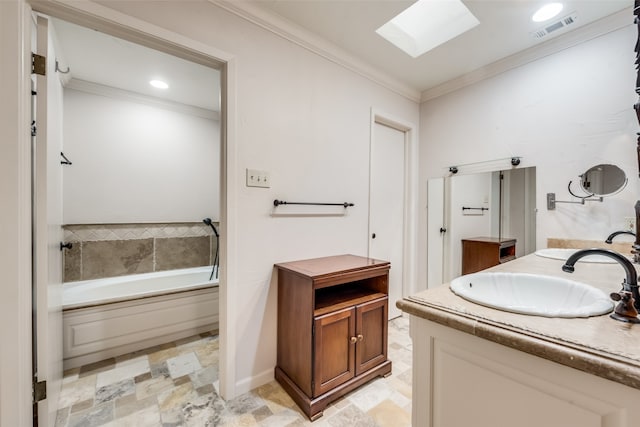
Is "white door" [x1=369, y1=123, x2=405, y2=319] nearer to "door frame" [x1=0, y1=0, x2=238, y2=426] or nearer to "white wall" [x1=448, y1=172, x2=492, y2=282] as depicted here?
"white wall" [x1=448, y1=172, x2=492, y2=282]

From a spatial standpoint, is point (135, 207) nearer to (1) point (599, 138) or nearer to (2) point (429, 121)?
(2) point (429, 121)

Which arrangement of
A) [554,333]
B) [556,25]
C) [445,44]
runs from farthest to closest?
[445,44], [556,25], [554,333]

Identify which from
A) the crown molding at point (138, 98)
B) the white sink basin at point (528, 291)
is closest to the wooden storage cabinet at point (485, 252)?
the white sink basin at point (528, 291)

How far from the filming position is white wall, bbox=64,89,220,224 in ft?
8.32

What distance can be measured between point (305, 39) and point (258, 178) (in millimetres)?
1106

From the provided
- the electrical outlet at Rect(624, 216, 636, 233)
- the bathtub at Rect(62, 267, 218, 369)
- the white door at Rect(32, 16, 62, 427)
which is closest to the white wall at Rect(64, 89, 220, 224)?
the bathtub at Rect(62, 267, 218, 369)

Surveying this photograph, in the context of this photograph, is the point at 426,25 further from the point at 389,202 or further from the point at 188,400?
the point at 188,400

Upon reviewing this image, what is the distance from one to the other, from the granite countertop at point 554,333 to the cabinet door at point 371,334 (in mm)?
874

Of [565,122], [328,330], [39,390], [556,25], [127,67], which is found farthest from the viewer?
[127,67]

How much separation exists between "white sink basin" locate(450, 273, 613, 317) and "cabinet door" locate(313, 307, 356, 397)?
788 mm

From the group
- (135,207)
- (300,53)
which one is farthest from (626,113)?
(135,207)

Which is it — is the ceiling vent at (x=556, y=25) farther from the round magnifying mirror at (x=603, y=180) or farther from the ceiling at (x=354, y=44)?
the round magnifying mirror at (x=603, y=180)

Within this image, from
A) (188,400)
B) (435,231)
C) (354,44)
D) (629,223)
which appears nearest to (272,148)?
(354,44)

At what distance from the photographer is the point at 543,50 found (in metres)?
1.99
